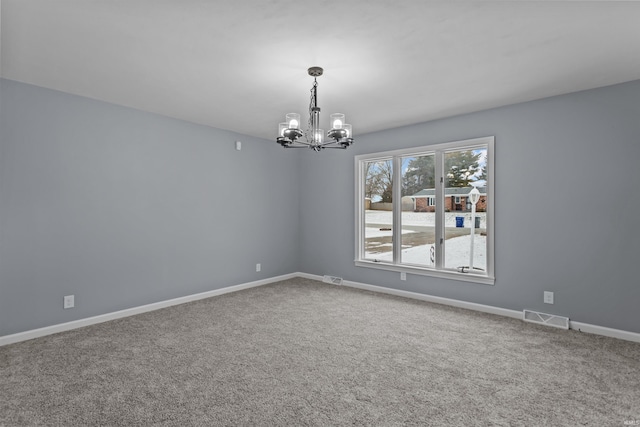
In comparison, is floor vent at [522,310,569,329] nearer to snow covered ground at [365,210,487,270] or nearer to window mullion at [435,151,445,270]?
snow covered ground at [365,210,487,270]

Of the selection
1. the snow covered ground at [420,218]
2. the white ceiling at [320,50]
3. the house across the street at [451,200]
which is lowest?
the snow covered ground at [420,218]

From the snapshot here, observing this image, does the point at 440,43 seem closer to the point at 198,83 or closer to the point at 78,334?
the point at 198,83

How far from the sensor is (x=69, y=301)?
3400 millimetres

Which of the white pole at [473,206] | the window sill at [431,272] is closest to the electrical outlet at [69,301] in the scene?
the window sill at [431,272]

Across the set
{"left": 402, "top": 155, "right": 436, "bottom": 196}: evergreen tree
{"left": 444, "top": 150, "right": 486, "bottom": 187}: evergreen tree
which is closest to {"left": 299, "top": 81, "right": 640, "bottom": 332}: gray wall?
{"left": 444, "top": 150, "right": 486, "bottom": 187}: evergreen tree

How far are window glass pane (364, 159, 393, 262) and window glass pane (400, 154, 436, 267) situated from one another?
245 mm

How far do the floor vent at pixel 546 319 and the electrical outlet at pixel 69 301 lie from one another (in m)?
5.00

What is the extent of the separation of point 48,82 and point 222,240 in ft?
8.91

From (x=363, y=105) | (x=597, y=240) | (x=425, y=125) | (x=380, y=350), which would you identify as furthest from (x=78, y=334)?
(x=597, y=240)

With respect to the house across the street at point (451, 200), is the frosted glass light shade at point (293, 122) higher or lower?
higher

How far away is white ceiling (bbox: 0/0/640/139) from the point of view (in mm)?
2037

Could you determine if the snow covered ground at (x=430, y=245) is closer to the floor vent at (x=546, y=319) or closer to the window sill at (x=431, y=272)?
the window sill at (x=431, y=272)

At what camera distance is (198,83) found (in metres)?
3.16

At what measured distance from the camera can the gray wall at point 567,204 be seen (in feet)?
10.3
